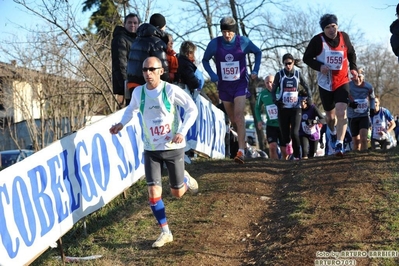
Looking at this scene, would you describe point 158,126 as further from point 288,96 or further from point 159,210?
point 288,96

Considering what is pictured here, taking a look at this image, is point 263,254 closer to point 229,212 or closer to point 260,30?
point 229,212

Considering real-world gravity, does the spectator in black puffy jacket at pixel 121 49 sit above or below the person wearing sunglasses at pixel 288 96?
above

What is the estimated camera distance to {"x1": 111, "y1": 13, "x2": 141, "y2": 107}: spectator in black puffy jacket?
29.6 feet

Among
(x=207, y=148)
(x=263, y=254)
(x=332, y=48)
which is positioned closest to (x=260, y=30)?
(x=207, y=148)

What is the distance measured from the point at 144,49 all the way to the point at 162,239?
2.59 metres

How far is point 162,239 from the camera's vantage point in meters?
6.30

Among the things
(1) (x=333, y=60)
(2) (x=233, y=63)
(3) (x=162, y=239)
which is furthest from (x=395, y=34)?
(3) (x=162, y=239)

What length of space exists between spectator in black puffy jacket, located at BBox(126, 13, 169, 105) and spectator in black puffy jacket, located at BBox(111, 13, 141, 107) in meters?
1.03

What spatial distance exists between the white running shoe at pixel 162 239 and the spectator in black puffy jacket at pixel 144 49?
236cm

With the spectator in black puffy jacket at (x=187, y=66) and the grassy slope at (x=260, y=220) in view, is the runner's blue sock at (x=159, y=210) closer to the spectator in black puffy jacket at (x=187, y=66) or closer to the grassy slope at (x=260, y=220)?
the grassy slope at (x=260, y=220)

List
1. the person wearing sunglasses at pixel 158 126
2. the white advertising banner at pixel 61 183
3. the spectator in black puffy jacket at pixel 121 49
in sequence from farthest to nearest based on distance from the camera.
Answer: the spectator in black puffy jacket at pixel 121 49, the person wearing sunglasses at pixel 158 126, the white advertising banner at pixel 61 183

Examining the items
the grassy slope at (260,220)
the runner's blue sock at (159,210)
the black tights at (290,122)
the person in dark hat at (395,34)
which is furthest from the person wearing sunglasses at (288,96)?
the runner's blue sock at (159,210)

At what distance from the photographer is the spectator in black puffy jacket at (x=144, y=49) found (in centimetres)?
770

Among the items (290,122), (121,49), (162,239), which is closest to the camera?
(162,239)
